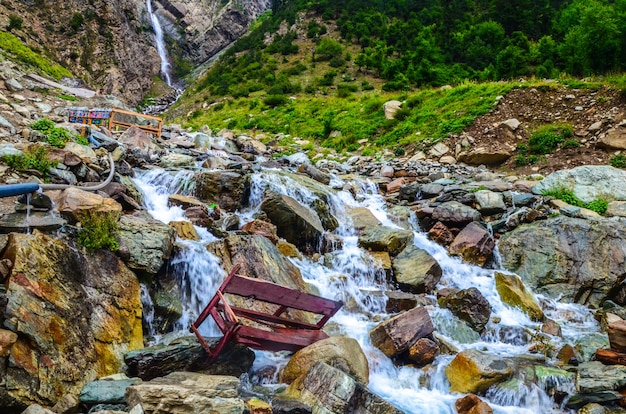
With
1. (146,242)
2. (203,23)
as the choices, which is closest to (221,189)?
(146,242)

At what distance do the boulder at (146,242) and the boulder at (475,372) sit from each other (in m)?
4.78

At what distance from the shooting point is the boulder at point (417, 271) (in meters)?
8.89

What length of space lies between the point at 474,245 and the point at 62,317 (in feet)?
28.0

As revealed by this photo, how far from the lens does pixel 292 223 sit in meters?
9.54

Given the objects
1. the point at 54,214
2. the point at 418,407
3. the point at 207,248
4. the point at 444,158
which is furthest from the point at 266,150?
the point at 418,407

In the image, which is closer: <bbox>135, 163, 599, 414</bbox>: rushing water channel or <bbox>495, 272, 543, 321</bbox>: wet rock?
<bbox>135, 163, 599, 414</bbox>: rushing water channel

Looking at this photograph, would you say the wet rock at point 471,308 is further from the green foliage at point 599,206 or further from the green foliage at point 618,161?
the green foliage at point 618,161

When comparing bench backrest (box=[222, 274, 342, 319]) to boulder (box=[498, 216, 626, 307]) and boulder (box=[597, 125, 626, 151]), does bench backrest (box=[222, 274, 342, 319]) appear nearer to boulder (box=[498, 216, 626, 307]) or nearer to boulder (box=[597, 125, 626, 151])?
boulder (box=[498, 216, 626, 307])

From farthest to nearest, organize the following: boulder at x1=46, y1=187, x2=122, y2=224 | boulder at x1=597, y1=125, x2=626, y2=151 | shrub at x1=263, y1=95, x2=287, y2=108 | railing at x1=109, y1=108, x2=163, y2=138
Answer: shrub at x1=263, y1=95, x2=287, y2=108 → railing at x1=109, y1=108, x2=163, y2=138 → boulder at x1=597, y1=125, x2=626, y2=151 → boulder at x1=46, y1=187, x2=122, y2=224

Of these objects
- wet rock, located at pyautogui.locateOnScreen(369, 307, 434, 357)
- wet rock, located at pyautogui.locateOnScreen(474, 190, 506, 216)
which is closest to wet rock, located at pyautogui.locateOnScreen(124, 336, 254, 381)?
wet rock, located at pyautogui.locateOnScreen(369, 307, 434, 357)

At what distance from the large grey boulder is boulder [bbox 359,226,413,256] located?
15.9ft

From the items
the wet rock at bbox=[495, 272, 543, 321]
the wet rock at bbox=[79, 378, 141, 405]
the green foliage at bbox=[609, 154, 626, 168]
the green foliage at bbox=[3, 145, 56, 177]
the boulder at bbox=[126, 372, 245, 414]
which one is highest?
the green foliage at bbox=[3, 145, 56, 177]

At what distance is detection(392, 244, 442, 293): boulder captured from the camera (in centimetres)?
889

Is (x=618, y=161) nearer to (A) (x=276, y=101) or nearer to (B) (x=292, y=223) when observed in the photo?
(B) (x=292, y=223)
